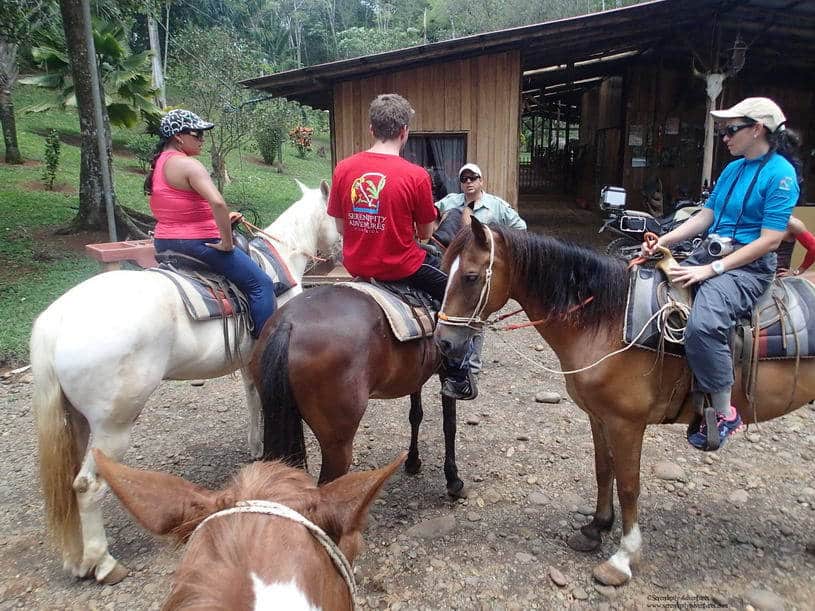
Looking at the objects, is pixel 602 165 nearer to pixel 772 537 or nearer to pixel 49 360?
pixel 772 537

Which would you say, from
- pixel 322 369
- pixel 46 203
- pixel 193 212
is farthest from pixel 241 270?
pixel 46 203

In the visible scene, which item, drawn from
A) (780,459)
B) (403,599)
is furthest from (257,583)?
(780,459)

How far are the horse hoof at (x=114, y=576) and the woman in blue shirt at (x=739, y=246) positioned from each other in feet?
10.5

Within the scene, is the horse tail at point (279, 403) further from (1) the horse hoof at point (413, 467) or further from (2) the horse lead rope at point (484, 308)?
(1) the horse hoof at point (413, 467)

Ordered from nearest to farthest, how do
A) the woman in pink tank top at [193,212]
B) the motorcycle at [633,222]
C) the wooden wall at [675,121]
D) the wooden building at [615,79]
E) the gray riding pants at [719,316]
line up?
the gray riding pants at [719,316] < the woman in pink tank top at [193,212] < the motorcycle at [633,222] < the wooden building at [615,79] < the wooden wall at [675,121]

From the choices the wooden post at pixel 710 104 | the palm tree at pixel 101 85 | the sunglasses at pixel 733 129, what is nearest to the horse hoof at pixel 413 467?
the sunglasses at pixel 733 129

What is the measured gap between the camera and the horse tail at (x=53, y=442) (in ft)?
9.01

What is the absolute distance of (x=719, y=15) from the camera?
951cm

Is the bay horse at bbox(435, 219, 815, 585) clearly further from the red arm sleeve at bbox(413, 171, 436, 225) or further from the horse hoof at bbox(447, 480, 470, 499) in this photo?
the horse hoof at bbox(447, 480, 470, 499)

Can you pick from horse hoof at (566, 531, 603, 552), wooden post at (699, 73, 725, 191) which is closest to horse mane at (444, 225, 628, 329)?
horse hoof at (566, 531, 603, 552)

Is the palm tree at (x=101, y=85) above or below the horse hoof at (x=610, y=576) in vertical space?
above

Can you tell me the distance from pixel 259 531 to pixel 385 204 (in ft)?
7.22

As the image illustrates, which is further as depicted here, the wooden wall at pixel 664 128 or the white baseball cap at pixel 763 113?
the wooden wall at pixel 664 128

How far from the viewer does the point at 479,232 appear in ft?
8.62
